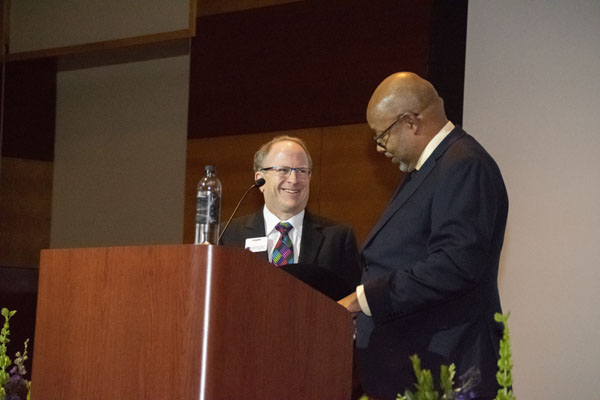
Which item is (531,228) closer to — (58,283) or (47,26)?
(58,283)

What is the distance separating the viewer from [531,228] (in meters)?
5.06

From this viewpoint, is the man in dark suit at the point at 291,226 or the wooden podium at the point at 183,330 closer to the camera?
the wooden podium at the point at 183,330

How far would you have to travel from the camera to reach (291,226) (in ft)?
12.7

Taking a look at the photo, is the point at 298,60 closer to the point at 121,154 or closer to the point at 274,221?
the point at 274,221

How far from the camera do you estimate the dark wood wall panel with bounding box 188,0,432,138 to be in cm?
564

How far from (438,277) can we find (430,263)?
0.05 metres

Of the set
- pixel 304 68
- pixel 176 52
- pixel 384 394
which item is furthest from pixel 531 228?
pixel 176 52

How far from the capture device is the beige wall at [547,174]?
483 cm

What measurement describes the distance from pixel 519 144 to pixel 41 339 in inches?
133

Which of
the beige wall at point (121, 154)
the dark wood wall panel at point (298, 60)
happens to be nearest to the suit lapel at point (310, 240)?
the dark wood wall panel at point (298, 60)

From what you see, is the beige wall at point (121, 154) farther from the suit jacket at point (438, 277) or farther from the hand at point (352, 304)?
the hand at point (352, 304)

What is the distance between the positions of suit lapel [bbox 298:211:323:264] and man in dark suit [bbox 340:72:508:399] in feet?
2.48

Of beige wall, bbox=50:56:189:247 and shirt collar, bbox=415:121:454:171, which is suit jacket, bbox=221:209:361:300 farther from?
beige wall, bbox=50:56:189:247

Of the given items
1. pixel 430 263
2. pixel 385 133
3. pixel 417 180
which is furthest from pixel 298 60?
pixel 430 263
